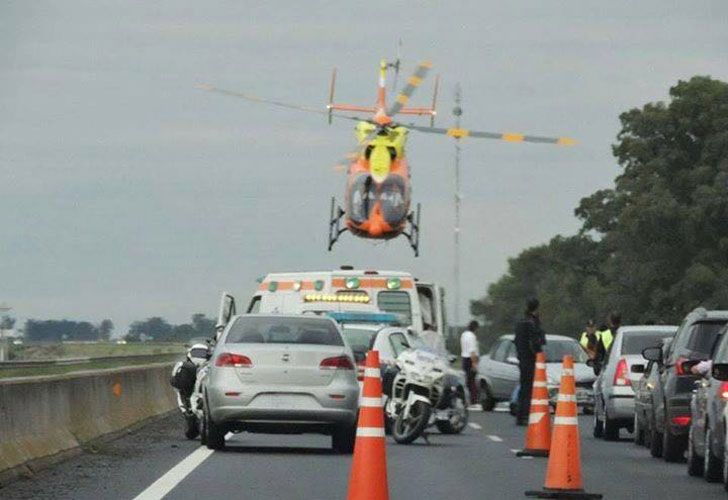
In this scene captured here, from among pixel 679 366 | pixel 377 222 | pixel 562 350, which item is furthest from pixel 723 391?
pixel 377 222

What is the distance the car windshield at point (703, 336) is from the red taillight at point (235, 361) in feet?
14.3

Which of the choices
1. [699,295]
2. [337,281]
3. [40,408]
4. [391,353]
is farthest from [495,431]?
[699,295]

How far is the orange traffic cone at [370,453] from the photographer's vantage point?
1330 cm

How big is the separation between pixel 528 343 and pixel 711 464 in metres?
12.0

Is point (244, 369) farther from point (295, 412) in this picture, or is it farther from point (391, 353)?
point (391, 353)

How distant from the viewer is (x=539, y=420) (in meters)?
22.5

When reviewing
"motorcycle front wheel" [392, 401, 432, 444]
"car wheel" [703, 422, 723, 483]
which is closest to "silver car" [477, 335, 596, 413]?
"motorcycle front wheel" [392, 401, 432, 444]

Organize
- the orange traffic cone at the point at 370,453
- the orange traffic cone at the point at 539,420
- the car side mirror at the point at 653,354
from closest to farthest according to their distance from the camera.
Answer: the orange traffic cone at the point at 370,453 → the orange traffic cone at the point at 539,420 → the car side mirror at the point at 653,354

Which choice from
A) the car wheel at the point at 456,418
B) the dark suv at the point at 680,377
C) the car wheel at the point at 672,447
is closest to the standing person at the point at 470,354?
the car wheel at the point at 456,418

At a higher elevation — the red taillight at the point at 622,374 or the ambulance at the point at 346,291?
the ambulance at the point at 346,291

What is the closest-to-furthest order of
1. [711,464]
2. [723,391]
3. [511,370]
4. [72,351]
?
1. [723,391]
2. [711,464]
3. [511,370]
4. [72,351]

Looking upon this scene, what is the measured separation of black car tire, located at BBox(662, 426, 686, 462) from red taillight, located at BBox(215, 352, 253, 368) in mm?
4170

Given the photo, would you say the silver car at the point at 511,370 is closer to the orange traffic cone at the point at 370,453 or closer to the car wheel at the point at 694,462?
the car wheel at the point at 694,462

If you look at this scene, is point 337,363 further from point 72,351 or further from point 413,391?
point 72,351
